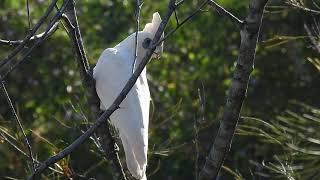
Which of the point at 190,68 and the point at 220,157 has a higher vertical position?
the point at 220,157

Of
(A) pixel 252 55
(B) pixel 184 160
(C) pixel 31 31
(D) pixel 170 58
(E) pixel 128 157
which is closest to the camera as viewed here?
(C) pixel 31 31

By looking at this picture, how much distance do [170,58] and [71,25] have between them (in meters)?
3.10

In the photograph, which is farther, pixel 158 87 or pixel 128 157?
pixel 158 87

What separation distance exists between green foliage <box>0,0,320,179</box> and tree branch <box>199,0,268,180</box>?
7.54ft

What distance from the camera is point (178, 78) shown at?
215 inches

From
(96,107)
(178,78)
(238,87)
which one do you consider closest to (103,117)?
(238,87)

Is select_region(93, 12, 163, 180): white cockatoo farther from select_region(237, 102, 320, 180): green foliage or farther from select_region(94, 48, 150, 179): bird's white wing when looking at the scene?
select_region(237, 102, 320, 180): green foliage

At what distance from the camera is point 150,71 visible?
5.34 metres

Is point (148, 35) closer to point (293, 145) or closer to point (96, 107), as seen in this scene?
point (96, 107)

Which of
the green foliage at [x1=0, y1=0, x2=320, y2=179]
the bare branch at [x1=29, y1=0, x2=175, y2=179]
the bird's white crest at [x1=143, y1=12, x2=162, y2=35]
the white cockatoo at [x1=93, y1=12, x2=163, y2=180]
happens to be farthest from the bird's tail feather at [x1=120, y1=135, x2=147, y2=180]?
the green foliage at [x1=0, y1=0, x2=320, y2=179]

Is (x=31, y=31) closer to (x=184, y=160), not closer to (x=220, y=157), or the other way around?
(x=220, y=157)

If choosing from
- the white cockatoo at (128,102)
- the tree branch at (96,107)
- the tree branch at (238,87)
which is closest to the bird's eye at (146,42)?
the white cockatoo at (128,102)

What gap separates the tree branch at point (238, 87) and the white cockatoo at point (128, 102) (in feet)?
1.22

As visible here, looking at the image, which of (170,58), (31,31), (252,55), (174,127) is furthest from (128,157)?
(170,58)
